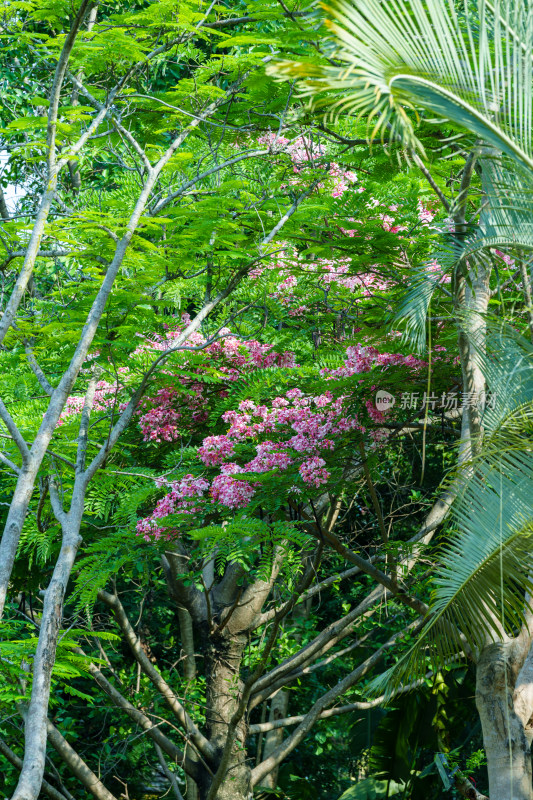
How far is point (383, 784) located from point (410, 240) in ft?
20.1

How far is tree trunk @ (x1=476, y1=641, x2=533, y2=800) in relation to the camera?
4691mm

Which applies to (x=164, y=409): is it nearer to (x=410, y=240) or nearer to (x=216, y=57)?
(x=410, y=240)

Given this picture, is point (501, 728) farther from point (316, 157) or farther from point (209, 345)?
point (316, 157)

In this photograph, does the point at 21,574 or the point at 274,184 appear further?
the point at 21,574

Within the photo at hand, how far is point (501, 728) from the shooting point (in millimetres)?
4809

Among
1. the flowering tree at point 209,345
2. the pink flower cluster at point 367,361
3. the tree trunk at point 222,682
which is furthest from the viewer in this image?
the tree trunk at point 222,682

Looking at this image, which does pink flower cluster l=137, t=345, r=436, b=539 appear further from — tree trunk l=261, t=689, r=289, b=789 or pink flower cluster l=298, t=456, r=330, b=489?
tree trunk l=261, t=689, r=289, b=789

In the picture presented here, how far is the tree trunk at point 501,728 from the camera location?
469cm

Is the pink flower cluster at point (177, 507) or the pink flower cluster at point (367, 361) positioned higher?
the pink flower cluster at point (367, 361)

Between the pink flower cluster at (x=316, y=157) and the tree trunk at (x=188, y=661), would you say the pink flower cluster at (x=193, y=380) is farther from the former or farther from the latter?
the tree trunk at (x=188, y=661)

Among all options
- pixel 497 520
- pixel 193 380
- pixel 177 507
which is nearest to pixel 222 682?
pixel 177 507

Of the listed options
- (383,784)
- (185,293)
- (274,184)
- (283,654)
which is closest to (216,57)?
(274,184)

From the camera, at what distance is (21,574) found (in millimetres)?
7082

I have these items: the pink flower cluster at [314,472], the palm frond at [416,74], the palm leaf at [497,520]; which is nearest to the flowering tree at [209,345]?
the pink flower cluster at [314,472]
